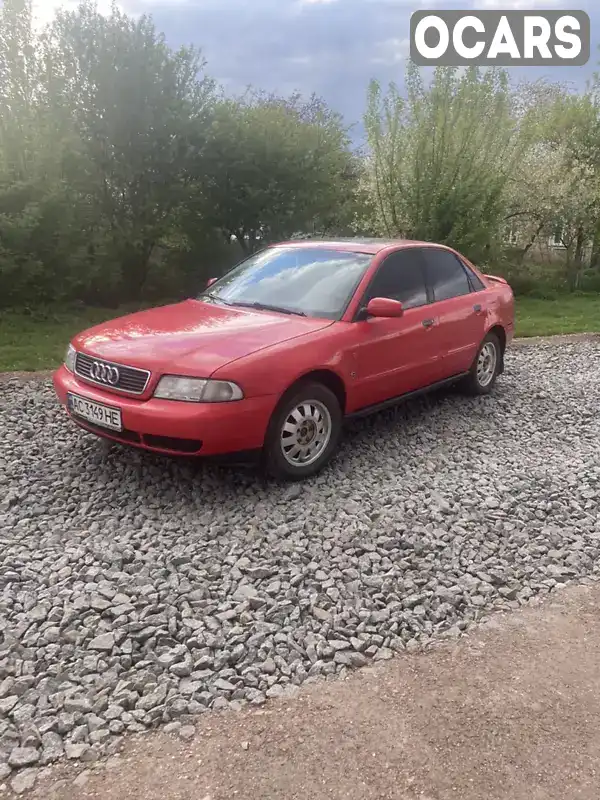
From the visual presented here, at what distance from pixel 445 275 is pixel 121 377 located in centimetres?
336

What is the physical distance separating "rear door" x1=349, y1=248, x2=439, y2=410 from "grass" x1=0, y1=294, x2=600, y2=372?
4549 millimetres

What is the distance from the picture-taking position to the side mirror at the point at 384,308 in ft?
16.0

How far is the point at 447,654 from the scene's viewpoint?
2971 millimetres

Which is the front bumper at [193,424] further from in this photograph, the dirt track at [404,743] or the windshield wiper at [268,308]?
the dirt track at [404,743]

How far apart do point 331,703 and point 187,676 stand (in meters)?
0.61

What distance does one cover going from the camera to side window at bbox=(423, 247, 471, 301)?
605cm

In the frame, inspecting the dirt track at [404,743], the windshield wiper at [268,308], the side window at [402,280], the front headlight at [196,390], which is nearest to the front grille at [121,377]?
the front headlight at [196,390]

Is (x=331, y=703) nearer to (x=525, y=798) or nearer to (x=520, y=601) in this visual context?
(x=525, y=798)

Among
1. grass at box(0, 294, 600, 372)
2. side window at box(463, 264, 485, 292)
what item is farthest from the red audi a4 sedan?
grass at box(0, 294, 600, 372)

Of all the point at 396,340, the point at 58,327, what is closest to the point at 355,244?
the point at 396,340

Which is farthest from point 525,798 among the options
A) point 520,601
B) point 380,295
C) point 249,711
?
point 380,295

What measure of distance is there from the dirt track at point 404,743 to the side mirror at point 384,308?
259cm

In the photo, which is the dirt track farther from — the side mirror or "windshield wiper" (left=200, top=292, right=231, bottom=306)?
"windshield wiper" (left=200, top=292, right=231, bottom=306)

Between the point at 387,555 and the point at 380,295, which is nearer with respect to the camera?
the point at 387,555
